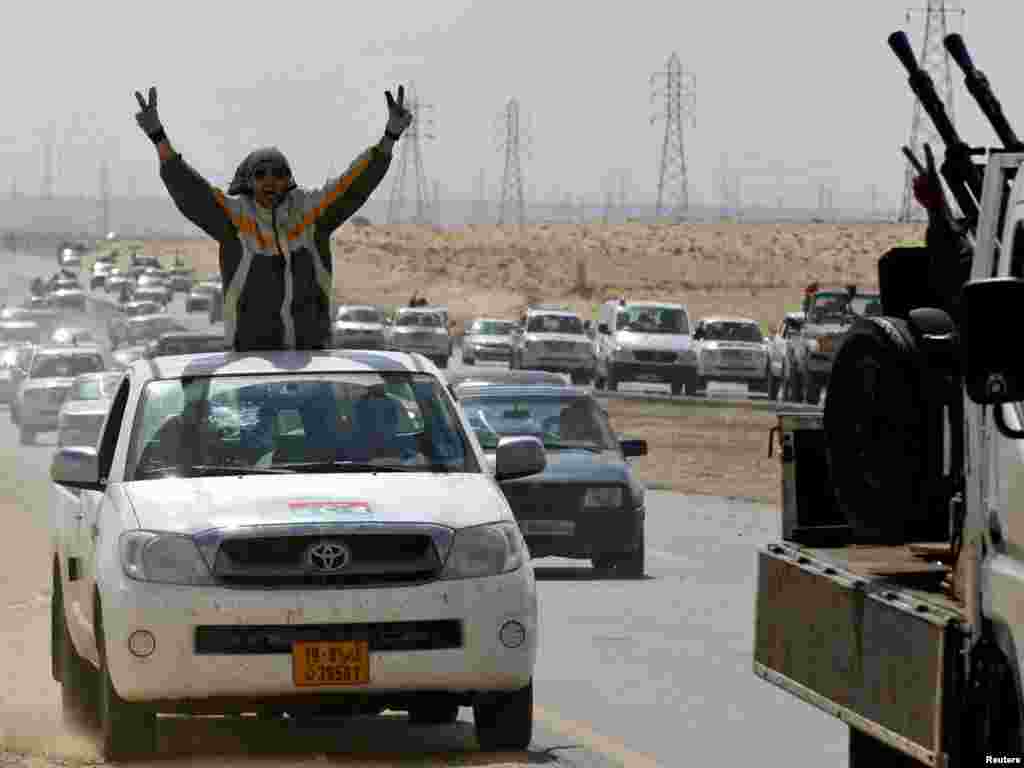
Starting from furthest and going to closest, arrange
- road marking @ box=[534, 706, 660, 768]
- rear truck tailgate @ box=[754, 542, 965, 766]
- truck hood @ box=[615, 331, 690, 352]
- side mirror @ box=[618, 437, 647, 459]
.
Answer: truck hood @ box=[615, 331, 690, 352] < side mirror @ box=[618, 437, 647, 459] < road marking @ box=[534, 706, 660, 768] < rear truck tailgate @ box=[754, 542, 965, 766]

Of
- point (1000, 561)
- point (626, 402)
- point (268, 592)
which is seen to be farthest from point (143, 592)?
point (626, 402)

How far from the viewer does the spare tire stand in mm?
7289

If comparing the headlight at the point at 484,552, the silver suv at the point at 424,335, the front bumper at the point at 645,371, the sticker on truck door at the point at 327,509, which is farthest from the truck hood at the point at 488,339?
the sticker on truck door at the point at 327,509

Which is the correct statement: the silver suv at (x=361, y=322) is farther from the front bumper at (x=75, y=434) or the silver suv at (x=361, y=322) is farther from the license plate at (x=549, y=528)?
the license plate at (x=549, y=528)

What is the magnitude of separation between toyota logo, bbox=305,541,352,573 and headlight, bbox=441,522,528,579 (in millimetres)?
391

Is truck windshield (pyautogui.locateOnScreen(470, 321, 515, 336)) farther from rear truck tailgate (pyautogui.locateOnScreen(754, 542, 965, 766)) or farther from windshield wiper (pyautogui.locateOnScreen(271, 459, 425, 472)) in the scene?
rear truck tailgate (pyautogui.locateOnScreen(754, 542, 965, 766))

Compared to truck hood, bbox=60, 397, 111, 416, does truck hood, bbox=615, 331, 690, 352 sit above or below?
above

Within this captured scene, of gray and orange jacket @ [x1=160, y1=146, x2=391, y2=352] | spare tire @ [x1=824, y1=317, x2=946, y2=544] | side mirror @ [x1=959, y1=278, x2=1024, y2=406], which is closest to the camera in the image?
side mirror @ [x1=959, y1=278, x2=1024, y2=406]

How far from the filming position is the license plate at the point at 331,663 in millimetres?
9820

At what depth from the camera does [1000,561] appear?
6.70 meters

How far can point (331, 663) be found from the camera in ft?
32.3

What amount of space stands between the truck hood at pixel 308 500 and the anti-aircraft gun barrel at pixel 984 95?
2.94 m

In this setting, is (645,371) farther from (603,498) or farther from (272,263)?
(272,263)

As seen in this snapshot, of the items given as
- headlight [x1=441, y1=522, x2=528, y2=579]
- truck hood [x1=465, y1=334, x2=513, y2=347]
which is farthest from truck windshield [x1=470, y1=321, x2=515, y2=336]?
headlight [x1=441, y1=522, x2=528, y2=579]
